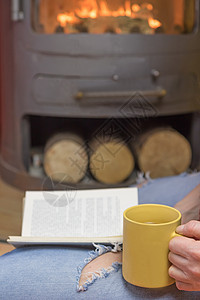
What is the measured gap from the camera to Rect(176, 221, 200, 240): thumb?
1.89 ft

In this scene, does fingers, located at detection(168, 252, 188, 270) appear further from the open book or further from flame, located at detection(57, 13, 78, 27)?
flame, located at detection(57, 13, 78, 27)

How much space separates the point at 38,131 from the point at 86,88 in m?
0.42

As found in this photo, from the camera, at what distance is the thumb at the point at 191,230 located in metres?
0.58

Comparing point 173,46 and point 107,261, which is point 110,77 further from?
point 107,261

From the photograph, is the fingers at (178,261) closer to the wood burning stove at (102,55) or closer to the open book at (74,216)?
the open book at (74,216)

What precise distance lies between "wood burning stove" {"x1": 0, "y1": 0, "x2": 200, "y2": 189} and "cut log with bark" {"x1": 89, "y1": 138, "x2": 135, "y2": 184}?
84mm

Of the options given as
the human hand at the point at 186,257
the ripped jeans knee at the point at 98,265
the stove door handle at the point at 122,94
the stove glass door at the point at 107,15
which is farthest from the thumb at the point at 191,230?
the stove glass door at the point at 107,15

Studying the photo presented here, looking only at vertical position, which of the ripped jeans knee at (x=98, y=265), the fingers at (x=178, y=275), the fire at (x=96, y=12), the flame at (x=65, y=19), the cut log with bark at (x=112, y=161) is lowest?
the cut log with bark at (x=112, y=161)

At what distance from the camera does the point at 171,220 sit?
25.3 inches

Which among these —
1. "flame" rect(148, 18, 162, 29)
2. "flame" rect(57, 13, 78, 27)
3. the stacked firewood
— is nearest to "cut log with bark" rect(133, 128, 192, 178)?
the stacked firewood

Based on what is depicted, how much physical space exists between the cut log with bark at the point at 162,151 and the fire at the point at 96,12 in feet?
1.48

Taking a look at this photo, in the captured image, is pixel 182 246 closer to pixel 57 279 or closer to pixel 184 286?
pixel 184 286

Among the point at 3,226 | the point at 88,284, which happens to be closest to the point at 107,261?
the point at 88,284

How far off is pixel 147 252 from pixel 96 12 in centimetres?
133
